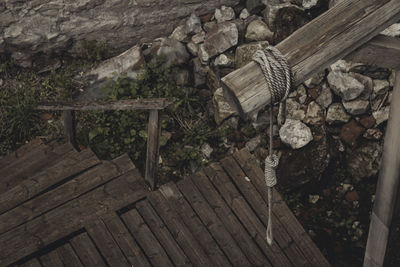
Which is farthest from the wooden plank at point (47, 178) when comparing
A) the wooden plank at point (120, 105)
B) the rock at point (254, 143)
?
the rock at point (254, 143)

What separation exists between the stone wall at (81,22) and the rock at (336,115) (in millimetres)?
2150

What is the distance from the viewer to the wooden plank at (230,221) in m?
2.85

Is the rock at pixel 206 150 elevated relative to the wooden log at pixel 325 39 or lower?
lower

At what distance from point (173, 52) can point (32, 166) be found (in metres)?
2.50

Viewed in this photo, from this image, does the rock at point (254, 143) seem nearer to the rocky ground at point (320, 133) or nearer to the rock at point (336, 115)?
the rocky ground at point (320, 133)

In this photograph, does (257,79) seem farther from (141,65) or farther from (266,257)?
(141,65)

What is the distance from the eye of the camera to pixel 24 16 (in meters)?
5.00

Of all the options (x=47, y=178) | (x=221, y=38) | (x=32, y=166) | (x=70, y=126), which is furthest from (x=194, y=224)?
(x=221, y=38)

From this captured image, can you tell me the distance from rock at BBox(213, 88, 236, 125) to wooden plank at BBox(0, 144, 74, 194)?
6.58 feet

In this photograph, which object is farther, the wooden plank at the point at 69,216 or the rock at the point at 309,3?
the rock at the point at 309,3

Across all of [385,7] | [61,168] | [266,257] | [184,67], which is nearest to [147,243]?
[266,257]

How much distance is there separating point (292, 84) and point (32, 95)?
4.74 m

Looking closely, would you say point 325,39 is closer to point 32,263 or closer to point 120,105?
point 120,105

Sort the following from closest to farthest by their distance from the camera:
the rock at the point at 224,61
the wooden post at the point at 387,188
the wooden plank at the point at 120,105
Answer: the wooden post at the point at 387,188 < the wooden plank at the point at 120,105 < the rock at the point at 224,61
